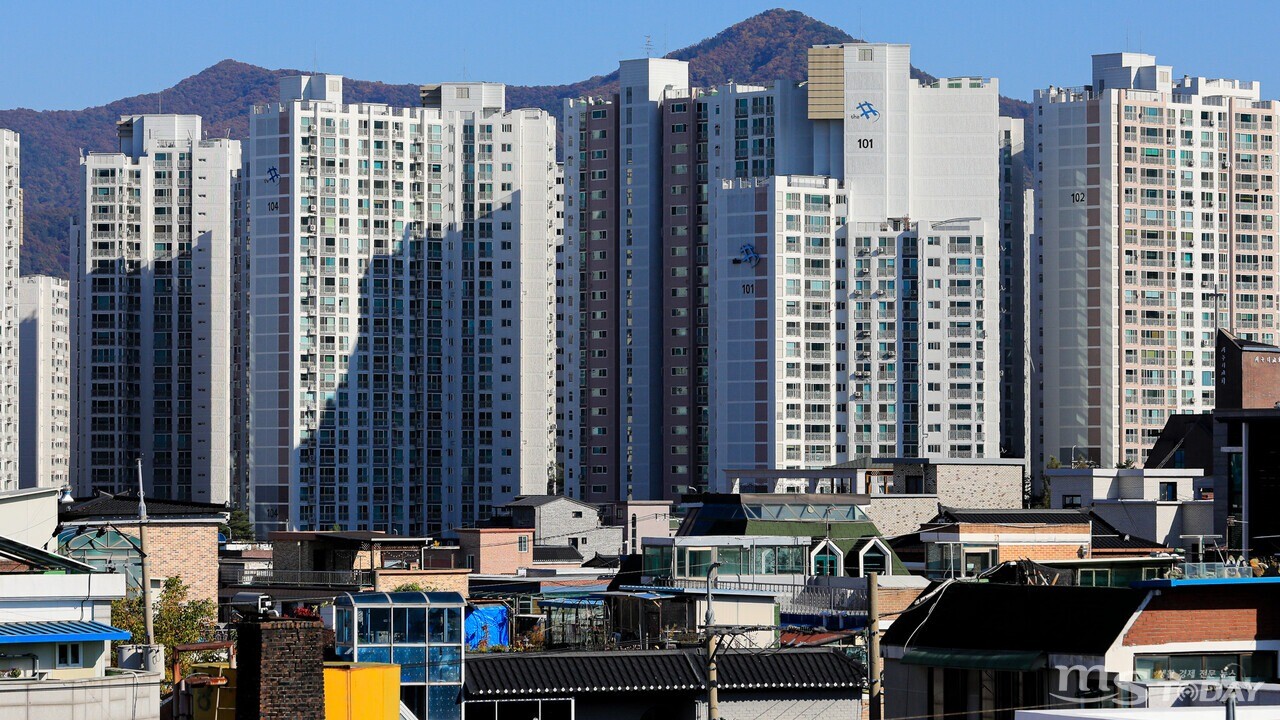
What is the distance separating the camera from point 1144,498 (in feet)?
409

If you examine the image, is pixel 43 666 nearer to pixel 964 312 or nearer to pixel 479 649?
pixel 479 649

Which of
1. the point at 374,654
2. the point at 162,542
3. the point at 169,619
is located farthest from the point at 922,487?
the point at 374,654

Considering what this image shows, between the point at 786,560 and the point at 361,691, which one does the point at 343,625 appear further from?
the point at 786,560

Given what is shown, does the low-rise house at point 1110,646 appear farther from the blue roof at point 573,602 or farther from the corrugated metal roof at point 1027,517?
the corrugated metal roof at point 1027,517

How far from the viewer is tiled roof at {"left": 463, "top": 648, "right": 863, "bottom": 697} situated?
137 feet

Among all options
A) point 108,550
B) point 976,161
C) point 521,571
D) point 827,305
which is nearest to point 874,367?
point 827,305

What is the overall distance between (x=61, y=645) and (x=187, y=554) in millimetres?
36289

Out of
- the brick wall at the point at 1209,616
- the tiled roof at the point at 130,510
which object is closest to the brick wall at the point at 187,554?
the tiled roof at the point at 130,510

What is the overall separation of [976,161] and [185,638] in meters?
145

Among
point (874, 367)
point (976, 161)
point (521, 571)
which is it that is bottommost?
point (521, 571)

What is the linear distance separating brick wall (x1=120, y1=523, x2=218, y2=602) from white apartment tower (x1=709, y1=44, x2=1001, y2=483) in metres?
116

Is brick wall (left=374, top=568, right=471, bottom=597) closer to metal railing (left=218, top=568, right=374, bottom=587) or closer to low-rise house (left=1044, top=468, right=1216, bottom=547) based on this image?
metal railing (left=218, top=568, right=374, bottom=587)

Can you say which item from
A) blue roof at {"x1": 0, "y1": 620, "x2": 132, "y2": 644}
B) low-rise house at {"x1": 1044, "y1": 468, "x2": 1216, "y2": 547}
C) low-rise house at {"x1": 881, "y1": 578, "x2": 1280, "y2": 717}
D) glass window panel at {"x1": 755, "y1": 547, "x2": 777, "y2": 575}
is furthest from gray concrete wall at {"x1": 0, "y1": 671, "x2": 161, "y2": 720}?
low-rise house at {"x1": 1044, "y1": 468, "x2": 1216, "y2": 547}

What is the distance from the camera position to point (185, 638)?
198ft
